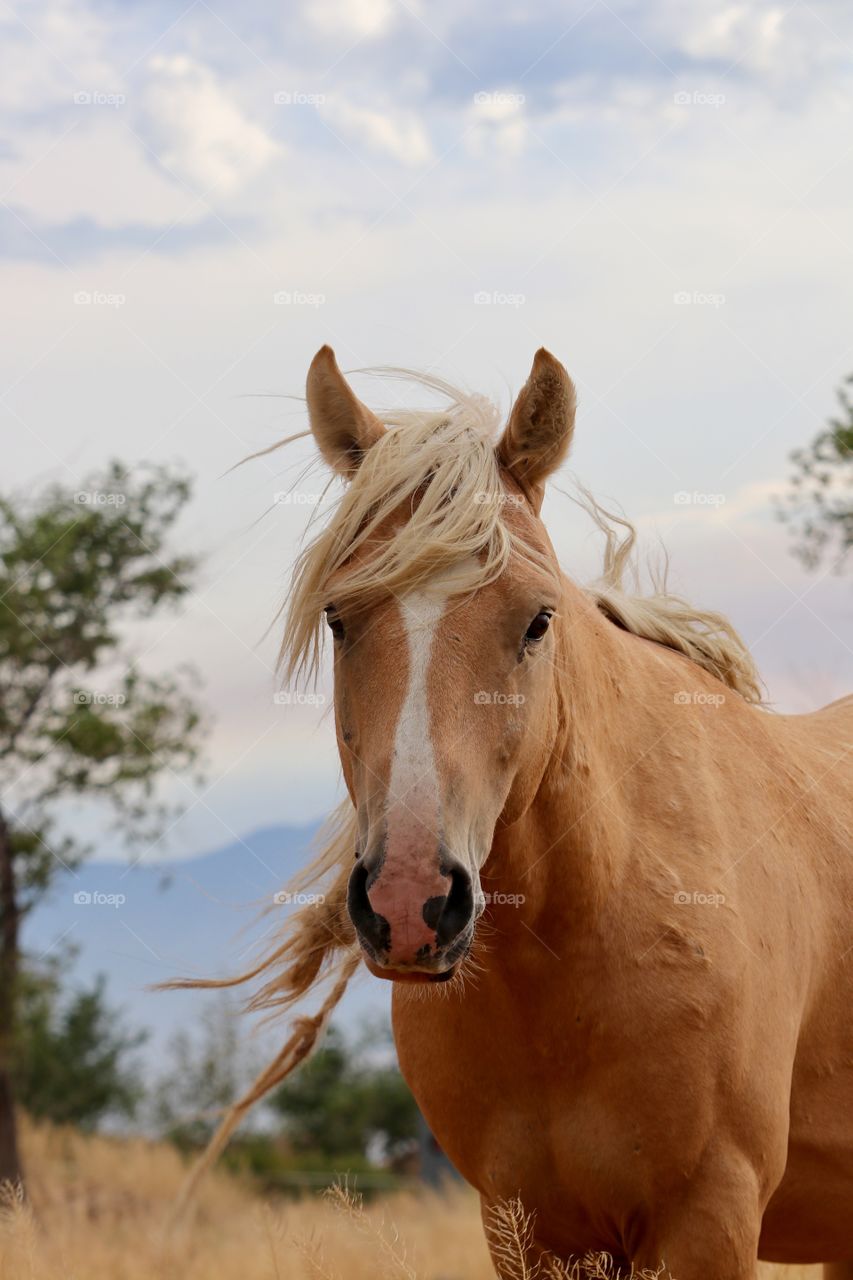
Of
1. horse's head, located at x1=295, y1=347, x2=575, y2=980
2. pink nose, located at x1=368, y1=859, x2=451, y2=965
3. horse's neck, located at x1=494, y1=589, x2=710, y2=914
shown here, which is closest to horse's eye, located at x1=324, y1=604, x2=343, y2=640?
horse's head, located at x1=295, y1=347, x2=575, y2=980

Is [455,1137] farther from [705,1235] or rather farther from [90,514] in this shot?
[90,514]

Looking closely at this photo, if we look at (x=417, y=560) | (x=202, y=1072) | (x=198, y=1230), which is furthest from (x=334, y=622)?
(x=202, y=1072)

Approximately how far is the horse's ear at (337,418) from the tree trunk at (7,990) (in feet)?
33.3

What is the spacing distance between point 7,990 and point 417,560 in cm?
1096

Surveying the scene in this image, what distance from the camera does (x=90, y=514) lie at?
1295 cm

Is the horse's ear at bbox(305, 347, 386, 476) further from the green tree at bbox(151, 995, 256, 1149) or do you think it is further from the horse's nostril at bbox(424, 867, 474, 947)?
the green tree at bbox(151, 995, 256, 1149)

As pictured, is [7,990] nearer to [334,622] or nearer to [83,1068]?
[83,1068]

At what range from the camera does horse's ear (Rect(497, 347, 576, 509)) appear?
343 cm

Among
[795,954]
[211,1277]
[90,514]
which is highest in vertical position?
[90,514]

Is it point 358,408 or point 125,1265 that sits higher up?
point 358,408

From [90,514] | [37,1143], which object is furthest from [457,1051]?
[37,1143]

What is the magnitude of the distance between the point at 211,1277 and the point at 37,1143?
7.76 metres

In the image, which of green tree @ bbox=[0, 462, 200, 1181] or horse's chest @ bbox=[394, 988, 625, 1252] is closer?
horse's chest @ bbox=[394, 988, 625, 1252]

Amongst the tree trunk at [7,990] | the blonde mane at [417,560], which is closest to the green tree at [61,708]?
the tree trunk at [7,990]
